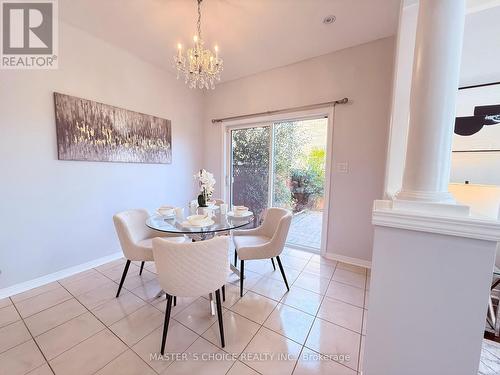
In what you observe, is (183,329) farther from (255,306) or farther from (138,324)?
(255,306)

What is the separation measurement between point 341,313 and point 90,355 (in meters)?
1.92

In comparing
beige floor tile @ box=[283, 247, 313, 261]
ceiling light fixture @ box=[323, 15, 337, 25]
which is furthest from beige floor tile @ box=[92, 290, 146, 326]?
ceiling light fixture @ box=[323, 15, 337, 25]

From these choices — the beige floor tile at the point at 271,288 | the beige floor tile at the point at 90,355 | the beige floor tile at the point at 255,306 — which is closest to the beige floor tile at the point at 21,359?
the beige floor tile at the point at 90,355

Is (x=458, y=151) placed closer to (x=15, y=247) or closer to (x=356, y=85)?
(x=356, y=85)

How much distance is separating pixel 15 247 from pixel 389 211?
3165mm

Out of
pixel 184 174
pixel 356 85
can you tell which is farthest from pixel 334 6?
pixel 184 174

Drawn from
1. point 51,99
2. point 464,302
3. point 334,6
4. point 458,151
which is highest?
point 334,6

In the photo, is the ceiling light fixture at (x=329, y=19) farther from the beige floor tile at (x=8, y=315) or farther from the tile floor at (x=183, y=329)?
the beige floor tile at (x=8, y=315)

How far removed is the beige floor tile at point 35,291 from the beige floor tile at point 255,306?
1913 millimetres

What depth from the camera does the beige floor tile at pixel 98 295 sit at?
1.86 m

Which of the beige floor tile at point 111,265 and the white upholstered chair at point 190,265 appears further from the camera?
the beige floor tile at point 111,265

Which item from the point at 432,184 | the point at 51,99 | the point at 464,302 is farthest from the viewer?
the point at 51,99

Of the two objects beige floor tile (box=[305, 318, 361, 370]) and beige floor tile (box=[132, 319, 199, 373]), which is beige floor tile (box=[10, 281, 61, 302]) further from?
beige floor tile (box=[305, 318, 361, 370])

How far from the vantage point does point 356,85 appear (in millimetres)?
2516
